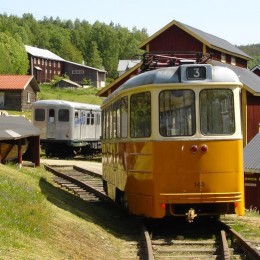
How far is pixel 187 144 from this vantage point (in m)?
9.95

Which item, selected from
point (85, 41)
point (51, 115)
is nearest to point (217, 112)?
point (51, 115)

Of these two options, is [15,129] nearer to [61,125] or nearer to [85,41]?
[61,125]

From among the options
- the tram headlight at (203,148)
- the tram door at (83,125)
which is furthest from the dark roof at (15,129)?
the tram door at (83,125)

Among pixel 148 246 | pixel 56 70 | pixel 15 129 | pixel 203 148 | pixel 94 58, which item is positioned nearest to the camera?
pixel 148 246

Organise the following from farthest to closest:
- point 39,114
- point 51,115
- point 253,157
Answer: point 39,114 < point 51,115 < point 253,157

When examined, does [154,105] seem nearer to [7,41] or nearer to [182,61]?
[182,61]

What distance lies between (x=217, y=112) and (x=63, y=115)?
22.9 m

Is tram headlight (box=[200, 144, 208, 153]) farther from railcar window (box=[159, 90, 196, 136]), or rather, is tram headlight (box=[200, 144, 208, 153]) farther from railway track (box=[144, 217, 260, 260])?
railway track (box=[144, 217, 260, 260])

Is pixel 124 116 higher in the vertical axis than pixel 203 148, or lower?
higher

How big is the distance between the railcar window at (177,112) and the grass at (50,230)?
209 centimetres

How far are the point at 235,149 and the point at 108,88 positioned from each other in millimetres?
24775

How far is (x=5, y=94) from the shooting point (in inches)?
2370

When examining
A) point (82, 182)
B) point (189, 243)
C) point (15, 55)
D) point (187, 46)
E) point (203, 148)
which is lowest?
point (189, 243)

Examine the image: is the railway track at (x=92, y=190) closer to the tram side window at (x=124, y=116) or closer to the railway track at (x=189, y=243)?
the railway track at (x=189, y=243)
